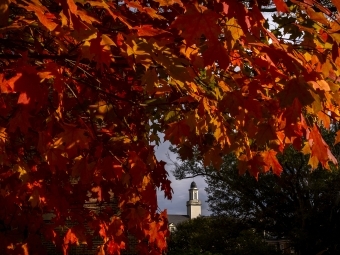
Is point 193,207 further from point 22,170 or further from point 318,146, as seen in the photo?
point 318,146

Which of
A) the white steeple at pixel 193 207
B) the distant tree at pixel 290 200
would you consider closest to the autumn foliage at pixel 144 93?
the distant tree at pixel 290 200

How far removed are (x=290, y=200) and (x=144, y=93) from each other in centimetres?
1638

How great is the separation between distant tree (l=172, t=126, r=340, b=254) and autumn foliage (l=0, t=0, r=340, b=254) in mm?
11530

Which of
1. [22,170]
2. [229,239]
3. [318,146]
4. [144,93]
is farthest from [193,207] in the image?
[318,146]

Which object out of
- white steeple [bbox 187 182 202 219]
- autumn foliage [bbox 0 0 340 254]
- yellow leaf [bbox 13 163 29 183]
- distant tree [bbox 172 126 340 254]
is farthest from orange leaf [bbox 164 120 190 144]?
white steeple [bbox 187 182 202 219]

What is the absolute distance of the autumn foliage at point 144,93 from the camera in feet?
11.3

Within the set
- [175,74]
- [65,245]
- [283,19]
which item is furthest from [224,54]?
[65,245]

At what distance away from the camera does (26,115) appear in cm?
410

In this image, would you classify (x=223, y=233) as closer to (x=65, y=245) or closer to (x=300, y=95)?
(x=65, y=245)

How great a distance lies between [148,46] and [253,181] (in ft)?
63.9

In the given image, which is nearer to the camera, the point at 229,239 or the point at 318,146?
the point at 318,146

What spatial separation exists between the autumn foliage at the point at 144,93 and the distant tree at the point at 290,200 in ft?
37.8

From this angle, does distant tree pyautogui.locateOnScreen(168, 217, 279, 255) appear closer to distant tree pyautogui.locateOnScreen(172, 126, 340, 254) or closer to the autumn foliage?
distant tree pyautogui.locateOnScreen(172, 126, 340, 254)

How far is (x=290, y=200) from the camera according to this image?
835 inches
